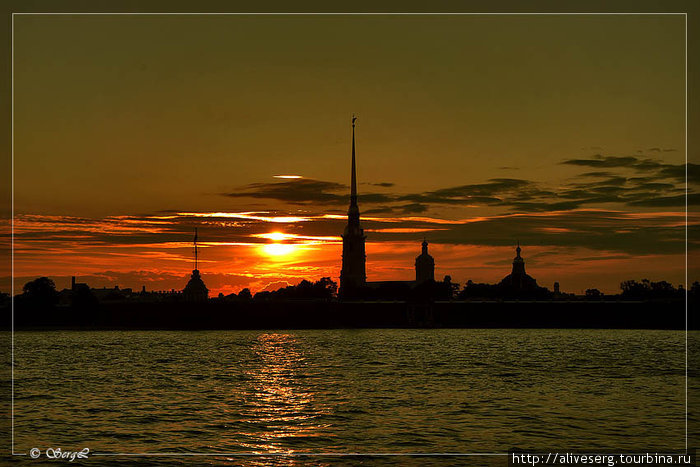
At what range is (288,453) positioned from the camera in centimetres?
3023

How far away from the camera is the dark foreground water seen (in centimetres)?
3303

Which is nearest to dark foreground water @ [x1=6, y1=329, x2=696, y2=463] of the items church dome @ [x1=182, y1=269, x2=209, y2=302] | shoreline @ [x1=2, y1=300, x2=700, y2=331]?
shoreline @ [x1=2, y1=300, x2=700, y2=331]

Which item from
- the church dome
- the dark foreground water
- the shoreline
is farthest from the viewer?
the church dome

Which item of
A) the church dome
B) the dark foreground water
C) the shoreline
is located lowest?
the dark foreground water

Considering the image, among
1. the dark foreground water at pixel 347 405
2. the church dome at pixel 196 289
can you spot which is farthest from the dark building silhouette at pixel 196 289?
the dark foreground water at pixel 347 405

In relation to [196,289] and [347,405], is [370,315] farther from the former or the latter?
[347,405]

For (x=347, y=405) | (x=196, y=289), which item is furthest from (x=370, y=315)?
(x=347, y=405)

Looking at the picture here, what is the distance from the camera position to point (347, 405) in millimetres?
44469

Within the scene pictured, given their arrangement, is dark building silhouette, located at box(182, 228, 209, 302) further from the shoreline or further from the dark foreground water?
the dark foreground water

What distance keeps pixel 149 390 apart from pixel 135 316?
133552 mm

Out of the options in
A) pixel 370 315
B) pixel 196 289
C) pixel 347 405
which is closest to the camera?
pixel 347 405

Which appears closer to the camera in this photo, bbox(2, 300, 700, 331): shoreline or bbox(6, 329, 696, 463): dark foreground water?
bbox(6, 329, 696, 463): dark foreground water

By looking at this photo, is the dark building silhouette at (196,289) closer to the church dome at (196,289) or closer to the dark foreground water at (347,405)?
the church dome at (196,289)

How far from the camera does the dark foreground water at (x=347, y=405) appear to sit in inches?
1300
